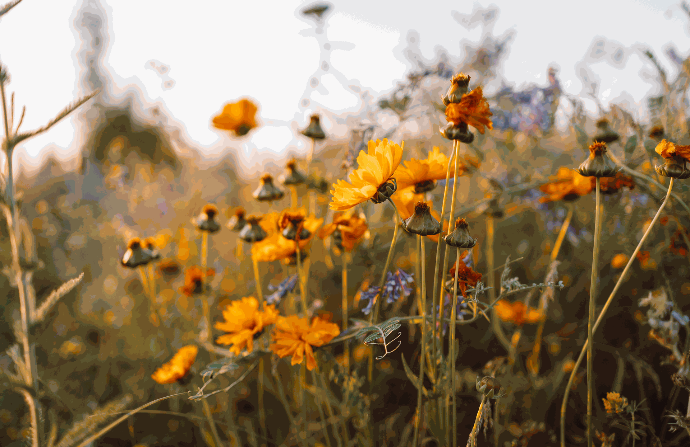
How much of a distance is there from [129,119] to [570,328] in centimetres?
456

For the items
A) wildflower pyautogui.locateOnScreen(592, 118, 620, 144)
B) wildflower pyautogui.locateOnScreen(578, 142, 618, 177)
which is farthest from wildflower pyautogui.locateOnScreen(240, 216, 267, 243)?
wildflower pyautogui.locateOnScreen(592, 118, 620, 144)

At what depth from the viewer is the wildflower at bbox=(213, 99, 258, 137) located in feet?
4.93

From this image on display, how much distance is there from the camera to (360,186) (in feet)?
1.84

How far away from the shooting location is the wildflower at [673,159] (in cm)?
52

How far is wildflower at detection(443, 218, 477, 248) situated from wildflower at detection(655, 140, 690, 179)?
283mm

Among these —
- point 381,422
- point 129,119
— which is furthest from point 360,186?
point 129,119

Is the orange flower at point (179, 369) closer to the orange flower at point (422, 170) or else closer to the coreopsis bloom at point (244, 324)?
the coreopsis bloom at point (244, 324)

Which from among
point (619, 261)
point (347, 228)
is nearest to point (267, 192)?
point (347, 228)

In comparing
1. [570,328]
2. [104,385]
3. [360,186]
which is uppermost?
[360,186]

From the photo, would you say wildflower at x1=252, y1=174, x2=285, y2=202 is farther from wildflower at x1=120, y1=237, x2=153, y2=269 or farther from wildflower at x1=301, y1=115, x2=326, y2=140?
wildflower at x1=120, y1=237, x2=153, y2=269

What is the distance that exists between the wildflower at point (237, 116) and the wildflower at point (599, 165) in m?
1.26

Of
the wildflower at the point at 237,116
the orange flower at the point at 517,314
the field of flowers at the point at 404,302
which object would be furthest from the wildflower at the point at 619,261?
the wildflower at the point at 237,116

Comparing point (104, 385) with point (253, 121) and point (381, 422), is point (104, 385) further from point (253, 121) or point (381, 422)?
point (253, 121)

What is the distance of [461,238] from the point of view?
0.51 meters
